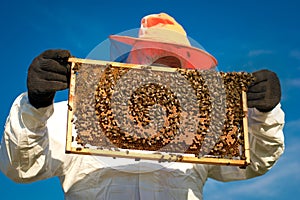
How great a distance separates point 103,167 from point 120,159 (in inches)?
7.8

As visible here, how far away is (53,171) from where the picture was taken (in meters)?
5.43

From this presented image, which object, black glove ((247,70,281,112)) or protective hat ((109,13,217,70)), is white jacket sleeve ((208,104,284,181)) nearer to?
black glove ((247,70,281,112))

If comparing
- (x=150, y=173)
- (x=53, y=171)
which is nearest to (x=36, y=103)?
(x=53, y=171)

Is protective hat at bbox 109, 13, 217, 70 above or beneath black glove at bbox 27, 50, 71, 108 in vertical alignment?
above

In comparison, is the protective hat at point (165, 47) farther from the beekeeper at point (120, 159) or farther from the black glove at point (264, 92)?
the black glove at point (264, 92)

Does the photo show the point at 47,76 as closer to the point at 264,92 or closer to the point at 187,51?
the point at 187,51

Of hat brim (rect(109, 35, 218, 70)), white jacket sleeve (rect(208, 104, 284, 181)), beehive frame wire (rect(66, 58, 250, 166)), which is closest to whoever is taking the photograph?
beehive frame wire (rect(66, 58, 250, 166))

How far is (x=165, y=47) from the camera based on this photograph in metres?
5.50

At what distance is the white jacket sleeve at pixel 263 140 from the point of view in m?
5.38

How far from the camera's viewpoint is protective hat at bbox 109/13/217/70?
5.47 meters

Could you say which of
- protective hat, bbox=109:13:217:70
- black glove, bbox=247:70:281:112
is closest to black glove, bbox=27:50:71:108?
protective hat, bbox=109:13:217:70

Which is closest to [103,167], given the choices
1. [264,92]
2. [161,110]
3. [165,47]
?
[161,110]

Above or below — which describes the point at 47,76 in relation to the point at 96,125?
above

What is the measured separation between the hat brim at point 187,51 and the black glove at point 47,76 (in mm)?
632
